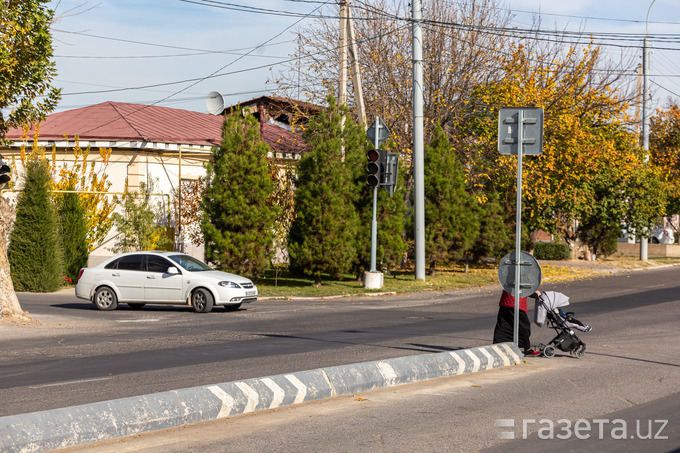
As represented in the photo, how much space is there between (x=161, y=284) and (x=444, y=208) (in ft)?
46.4

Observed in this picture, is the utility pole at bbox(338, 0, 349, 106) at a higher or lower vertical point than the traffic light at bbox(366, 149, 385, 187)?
higher

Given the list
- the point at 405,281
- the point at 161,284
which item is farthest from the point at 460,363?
the point at 405,281

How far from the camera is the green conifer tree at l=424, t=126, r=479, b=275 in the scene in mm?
30781

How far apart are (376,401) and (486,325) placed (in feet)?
26.7

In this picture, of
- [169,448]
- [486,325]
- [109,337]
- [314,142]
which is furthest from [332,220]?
[169,448]

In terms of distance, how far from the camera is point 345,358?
38.0 ft

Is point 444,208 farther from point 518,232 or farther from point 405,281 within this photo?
point 518,232

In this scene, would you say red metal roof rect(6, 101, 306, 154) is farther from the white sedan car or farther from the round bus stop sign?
the round bus stop sign

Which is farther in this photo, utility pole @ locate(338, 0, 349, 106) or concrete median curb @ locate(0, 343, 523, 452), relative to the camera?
utility pole @ locate(338, 0, 349, 106)

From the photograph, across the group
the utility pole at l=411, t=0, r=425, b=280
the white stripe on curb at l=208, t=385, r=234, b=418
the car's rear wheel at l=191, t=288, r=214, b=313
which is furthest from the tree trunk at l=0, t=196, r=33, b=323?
the utility pole at l=411, t=0, r=425, b=280

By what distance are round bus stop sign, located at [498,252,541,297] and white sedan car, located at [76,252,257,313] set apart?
9.53m

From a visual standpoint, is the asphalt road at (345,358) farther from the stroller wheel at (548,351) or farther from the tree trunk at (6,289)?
the tree trunk at (6,289)

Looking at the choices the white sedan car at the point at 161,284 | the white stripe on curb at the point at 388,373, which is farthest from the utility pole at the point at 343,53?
the white stripe on curb at the point at 388,373

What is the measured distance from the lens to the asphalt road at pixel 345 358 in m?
7.70
